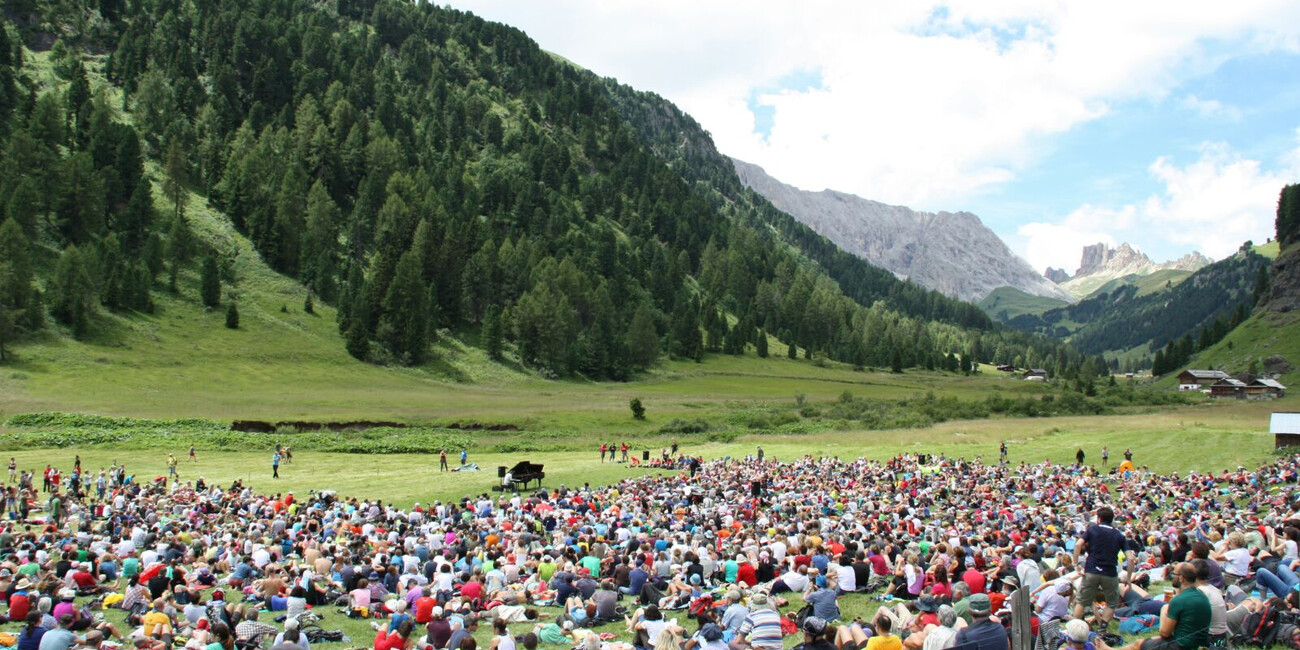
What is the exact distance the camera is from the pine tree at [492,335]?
123569mm

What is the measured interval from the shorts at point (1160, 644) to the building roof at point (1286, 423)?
157 feet

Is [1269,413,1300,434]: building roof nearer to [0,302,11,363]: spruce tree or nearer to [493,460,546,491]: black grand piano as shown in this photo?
[493,460,546,491]: black grand piano

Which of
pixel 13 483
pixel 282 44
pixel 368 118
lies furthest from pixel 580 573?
pixel 282 44

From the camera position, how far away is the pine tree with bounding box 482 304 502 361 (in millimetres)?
123569

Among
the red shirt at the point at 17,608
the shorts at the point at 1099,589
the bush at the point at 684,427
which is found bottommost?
the bush at the point at 684,427

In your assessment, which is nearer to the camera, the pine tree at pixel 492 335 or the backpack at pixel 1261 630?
the backpack at pixel 1261 630

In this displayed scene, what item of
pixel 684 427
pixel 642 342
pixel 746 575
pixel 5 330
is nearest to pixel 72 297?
pixel 5 330

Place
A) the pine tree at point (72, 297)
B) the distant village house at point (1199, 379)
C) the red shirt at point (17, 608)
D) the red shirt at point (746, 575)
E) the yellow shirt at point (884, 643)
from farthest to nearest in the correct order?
the distant village house at point (1199, 379) → the pine tree at point (72, 297) → the red shirt at point (746, 575) → the red shirt at point (17, 608) → the yellow shirt at point (884, 643)

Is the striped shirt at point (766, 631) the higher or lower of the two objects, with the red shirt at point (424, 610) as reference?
higher

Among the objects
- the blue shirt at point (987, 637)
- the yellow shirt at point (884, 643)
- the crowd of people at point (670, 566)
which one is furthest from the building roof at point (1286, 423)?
the yellow shirt at point (884, 643)

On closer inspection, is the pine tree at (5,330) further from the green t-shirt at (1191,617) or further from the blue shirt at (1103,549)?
the green t-shirt at (1191,617)

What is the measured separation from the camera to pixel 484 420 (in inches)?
3073

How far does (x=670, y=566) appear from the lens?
2100 cm

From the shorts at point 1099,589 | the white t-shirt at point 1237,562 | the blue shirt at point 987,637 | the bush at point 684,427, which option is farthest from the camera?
the bush at point 684,427
